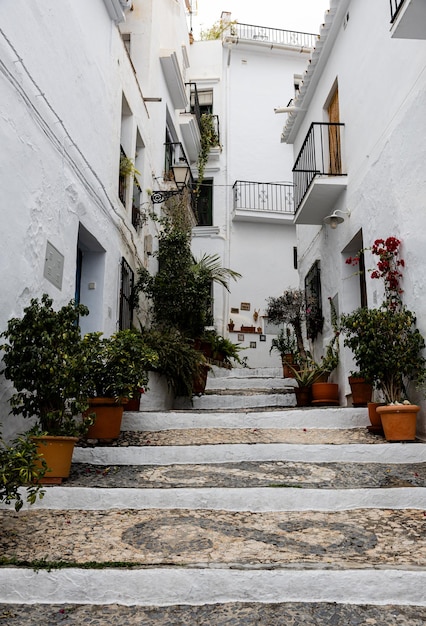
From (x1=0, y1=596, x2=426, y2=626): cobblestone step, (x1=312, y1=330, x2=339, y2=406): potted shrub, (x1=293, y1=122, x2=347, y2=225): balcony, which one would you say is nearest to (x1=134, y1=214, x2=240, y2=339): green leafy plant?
(x1=293, y1=122, x2=347, y2=225): balcony

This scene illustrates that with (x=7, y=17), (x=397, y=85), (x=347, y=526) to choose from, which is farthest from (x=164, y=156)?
(x=347, y=526)

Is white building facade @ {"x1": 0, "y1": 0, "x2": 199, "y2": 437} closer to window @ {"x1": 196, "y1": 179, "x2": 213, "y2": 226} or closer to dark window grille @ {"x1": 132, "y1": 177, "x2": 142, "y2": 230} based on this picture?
dark window grille @ {"x1": 132, "y1": 177, "x2": 142, "y2": 230}

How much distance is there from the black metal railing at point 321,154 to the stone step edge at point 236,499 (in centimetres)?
590

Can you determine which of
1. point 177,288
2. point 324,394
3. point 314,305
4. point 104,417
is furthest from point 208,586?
point 314,305

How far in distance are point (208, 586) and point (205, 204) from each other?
1599 centimetres

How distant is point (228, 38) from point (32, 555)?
18722 mm

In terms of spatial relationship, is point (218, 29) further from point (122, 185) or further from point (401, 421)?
point (401, 421)

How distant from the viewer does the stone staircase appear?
3.38 metres

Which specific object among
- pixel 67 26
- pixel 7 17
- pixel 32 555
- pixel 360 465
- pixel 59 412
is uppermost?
pixel 67 26

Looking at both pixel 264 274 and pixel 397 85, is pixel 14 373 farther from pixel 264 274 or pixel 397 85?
pixel 264 274

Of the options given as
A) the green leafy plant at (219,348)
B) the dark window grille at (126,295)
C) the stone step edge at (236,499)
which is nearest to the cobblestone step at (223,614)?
the stone step edge at (236,499)

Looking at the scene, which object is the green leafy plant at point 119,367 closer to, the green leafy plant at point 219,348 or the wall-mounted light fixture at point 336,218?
the wall-mounted light fixture at point 336,218

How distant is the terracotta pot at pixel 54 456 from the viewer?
5047 mm

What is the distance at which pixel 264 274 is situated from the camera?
18.1 metres
